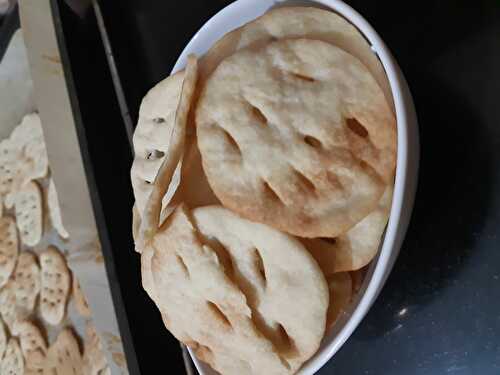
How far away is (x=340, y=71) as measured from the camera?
1.66 ft

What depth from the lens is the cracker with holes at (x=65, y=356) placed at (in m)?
1.14

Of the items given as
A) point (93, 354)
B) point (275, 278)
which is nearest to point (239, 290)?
point (275, 278)

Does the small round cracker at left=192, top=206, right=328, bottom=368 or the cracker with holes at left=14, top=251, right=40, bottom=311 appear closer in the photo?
the small round cracker at left=192, top=206, right=328, bottom=368

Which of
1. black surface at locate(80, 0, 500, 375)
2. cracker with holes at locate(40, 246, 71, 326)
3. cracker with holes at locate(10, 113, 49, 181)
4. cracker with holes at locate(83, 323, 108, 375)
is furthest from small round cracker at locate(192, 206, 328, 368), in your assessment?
cracker with holes at locate(10, 113, 49, 181)

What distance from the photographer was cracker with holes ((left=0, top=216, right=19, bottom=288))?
1312 millimetres

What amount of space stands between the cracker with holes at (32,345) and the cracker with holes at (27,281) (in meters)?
0.05

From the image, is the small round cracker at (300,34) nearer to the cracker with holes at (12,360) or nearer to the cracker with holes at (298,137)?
the cracker with holes at (298,137)

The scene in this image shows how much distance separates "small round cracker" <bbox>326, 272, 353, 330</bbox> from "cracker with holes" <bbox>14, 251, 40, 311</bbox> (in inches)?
36.9

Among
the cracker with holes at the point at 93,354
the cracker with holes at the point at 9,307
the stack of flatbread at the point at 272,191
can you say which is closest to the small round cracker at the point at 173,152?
the stack of flatbread at the point at 272,191

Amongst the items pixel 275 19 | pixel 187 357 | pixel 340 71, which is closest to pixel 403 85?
pixel 340 71

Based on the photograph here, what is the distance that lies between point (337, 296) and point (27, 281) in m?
0.98

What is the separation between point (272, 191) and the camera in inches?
20.7

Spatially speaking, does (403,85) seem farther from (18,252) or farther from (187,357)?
(18,252)

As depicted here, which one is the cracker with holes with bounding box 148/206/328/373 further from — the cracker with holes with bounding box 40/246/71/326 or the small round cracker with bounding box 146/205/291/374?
the cracker with holes with bounding box 40/246/71/326
